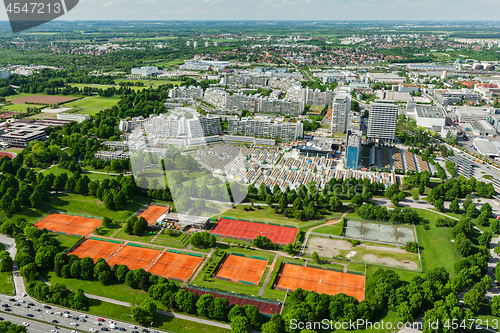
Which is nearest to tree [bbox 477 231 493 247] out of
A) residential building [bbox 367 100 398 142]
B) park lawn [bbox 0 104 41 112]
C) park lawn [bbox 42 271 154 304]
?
residential building [bbox 367 100 398 142]

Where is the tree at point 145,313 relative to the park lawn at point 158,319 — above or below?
above

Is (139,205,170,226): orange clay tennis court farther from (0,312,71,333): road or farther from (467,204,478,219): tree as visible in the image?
(467,204,478,219): tree

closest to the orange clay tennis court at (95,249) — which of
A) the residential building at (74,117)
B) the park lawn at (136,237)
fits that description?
the park lawn at (136,237)

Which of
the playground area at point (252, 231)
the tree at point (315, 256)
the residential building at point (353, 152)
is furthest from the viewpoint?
the residential building at point (353, 152)

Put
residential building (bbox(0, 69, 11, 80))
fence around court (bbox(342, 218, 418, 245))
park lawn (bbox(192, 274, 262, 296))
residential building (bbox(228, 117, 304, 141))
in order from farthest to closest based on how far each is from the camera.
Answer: residential building (bbox(0, 69, 11, 80)) → residential building (bbox(228, 117, 304, 141)) → fence around court (bbox(342, 218, 418, 245)) → park lawn (bbox(192, 274, 262, 296))

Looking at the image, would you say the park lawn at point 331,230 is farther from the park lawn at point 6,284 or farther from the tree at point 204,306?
the park lawn at point 6,284

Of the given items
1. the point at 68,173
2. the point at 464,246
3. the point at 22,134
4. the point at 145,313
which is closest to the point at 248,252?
the point at 145,313
